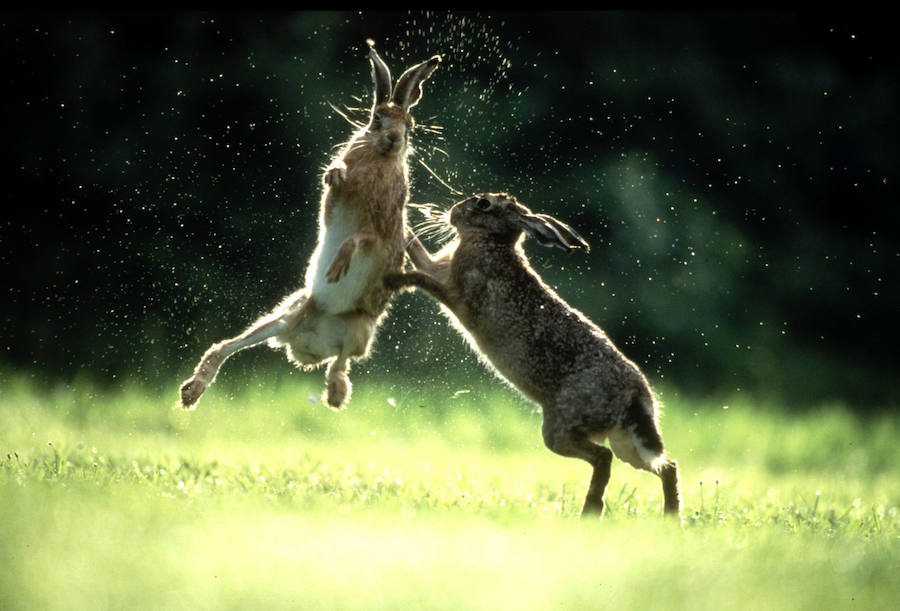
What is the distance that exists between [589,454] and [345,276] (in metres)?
1.40

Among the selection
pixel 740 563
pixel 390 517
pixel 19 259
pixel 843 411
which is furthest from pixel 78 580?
pixel 843 411

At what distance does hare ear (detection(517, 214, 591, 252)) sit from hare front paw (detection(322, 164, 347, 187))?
3.12 feet

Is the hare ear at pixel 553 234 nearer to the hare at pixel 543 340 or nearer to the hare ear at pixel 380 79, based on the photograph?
the hare at pixel 543 340

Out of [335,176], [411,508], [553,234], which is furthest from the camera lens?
[553,234]

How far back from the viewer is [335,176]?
5867 mm

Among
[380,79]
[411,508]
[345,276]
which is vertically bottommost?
[411,508]

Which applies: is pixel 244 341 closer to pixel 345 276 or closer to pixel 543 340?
pixel 345 276

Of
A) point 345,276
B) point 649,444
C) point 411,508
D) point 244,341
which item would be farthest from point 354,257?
point 649,444

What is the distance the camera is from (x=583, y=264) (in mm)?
9625

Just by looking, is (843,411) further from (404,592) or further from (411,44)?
(404,592)

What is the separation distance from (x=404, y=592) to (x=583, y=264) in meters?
5.94

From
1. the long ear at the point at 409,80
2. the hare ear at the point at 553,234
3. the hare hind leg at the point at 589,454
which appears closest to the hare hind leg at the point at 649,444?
the hare hind leg at the point at 589,454

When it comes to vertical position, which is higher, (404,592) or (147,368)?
(404,592)

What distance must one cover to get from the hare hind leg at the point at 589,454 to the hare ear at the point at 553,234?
88cm
